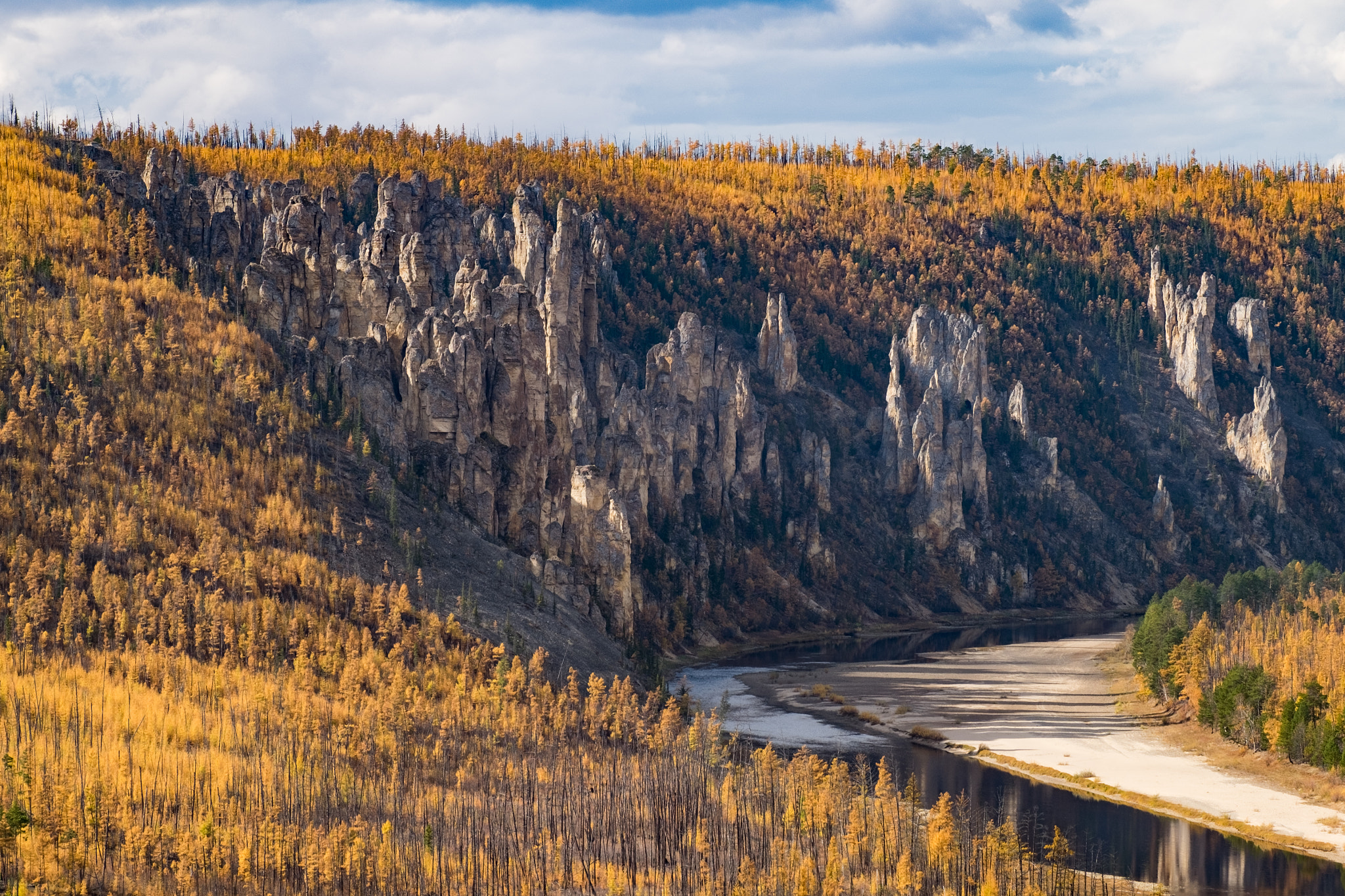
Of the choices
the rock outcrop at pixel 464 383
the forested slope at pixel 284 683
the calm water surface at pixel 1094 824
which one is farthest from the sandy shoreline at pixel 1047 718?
the rock outcrop at pixel 464 383

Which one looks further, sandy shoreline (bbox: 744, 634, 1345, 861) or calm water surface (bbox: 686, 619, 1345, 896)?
sandy shoreline (bbox: 744, 634, 1345, 861)

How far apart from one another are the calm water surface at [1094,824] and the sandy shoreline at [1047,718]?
2.50 meters

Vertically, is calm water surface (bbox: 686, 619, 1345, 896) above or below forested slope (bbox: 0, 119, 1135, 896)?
below

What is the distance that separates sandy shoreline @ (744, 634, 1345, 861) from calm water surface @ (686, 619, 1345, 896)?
98.5 inches

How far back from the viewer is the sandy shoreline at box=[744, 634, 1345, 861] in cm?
8881

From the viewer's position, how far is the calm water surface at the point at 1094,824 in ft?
243

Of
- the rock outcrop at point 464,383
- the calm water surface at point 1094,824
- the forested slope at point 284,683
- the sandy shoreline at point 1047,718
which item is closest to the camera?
the forested slope at point 284,683

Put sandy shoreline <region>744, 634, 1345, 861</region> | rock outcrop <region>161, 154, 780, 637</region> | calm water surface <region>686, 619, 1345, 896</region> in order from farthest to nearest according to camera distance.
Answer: rock outcrop <region>161, 154, 780, 637</region>
sandy shoreline <region>744, 634, 1345, 861</region>
calm water surface <region>686, 619, 1345, 896</region>

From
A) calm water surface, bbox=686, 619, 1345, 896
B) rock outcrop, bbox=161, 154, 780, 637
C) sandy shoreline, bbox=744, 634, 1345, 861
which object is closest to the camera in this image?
calm water surface, bbox=686, 619, 1345, 896

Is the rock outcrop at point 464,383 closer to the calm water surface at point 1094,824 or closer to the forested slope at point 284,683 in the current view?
the forested slope at point 284,683

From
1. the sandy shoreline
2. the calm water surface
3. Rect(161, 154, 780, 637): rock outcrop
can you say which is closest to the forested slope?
the calm water surface

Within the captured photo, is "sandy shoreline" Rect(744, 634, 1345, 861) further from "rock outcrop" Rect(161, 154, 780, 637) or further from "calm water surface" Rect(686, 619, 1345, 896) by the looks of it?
"rock outcrop" Rect(161, 154, 780, 637)

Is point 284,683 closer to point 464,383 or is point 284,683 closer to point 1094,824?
point 1094,824

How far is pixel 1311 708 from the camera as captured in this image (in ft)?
319
